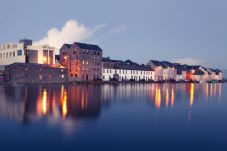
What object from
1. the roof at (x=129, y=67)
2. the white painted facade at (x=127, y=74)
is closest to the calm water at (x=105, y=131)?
the white painted facade at (x=127, y=74)

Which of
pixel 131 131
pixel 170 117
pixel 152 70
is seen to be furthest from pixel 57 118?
pixel 152 70

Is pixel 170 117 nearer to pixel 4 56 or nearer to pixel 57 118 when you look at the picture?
pixel 57 118

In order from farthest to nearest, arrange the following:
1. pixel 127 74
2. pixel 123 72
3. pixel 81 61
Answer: pixel 127 74 → pixel 123 72 → pixel 81 61

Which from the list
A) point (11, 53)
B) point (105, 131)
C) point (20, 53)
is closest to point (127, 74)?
point (20, 53)

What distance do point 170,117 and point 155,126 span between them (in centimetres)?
409

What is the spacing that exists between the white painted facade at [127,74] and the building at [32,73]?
22.3 m

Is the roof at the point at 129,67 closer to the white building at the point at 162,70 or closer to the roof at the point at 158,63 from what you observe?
the white building at the point at 162,70

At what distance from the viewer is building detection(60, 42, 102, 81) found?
90.2 metres

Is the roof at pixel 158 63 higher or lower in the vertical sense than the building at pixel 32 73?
higher

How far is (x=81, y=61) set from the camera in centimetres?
9050

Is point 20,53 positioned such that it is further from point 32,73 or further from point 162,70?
point 162,70

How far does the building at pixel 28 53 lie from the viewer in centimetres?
8456

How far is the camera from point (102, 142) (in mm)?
12734

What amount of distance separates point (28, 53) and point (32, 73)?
452 inches
